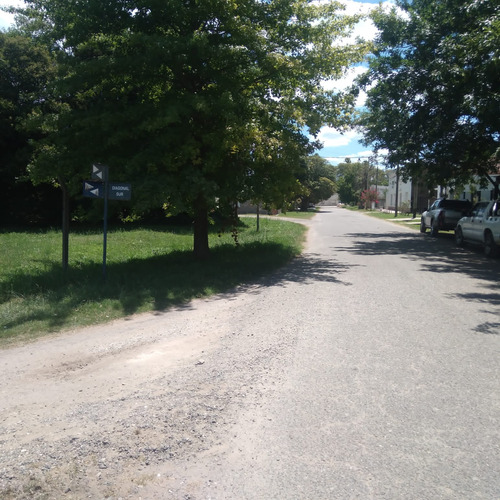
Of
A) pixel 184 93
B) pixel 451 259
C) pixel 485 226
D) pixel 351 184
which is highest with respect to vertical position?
pixel 351 184

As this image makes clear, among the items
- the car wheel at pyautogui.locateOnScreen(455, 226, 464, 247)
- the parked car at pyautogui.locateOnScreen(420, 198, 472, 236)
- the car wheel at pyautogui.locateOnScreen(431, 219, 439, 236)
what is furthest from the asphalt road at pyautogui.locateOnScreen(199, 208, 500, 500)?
the car wheel at pyautogui.locateOnScreen(431, 219, 439, 236)

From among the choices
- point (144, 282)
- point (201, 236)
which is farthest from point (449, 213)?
point (144, 282)


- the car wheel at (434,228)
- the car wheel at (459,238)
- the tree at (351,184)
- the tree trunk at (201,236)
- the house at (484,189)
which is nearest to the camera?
the tree trunk at (201,236)

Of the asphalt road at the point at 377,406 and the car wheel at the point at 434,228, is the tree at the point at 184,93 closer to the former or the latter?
the asphalt road at the point at 377,406

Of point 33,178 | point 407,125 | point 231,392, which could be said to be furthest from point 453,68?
point 231,392

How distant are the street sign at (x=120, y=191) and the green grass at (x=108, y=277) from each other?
5.94 feet

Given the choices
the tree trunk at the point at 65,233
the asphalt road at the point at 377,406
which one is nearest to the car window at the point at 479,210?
the asphalt road at the point at 377,406

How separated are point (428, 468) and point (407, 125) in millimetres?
19604

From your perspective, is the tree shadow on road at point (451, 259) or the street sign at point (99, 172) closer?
the tree shadow on road at point (451, 259)

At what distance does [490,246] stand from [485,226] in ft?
2.42

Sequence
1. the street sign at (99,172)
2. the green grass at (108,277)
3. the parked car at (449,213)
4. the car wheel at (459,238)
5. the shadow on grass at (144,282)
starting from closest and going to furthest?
the green grass at (108,277), the shadow on grass at (144,282), the street sign at (99,172), the car wheel at (459,238), the parked car at (449,213)

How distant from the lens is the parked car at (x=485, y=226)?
15.6 metres

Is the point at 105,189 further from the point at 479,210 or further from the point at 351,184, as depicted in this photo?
the point at 351,184

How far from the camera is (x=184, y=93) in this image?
11.7 m
